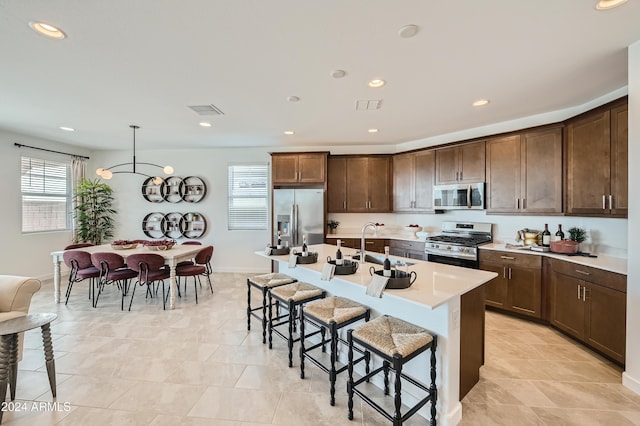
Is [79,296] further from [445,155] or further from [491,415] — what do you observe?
[445,155]

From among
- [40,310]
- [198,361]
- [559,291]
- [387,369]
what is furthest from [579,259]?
[40,310]

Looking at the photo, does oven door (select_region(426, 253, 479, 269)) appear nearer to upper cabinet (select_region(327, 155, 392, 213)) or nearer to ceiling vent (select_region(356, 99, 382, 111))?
upper cabinet (select_region(327, 155, 392, 213))

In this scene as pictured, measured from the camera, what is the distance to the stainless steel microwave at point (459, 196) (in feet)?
13.1

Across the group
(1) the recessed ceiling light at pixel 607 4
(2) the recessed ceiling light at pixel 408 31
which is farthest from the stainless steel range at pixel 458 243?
(2) the recessed ceiling light at pixel 408 31

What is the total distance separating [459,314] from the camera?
1.82m

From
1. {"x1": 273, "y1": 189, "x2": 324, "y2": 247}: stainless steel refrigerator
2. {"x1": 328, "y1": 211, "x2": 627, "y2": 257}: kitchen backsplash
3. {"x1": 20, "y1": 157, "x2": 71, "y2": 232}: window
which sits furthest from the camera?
{"x1": 273, "y1": 189, "x2": 324, "y2": 247}: stainless steel refrigerator

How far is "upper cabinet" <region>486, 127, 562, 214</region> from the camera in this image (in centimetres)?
333

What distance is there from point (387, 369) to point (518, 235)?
10.0 feet

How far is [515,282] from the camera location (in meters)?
3.41

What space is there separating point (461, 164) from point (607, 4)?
8.74 ft

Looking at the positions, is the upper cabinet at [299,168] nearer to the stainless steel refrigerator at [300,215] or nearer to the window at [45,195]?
the stainless steel refrigerator at [300,215]

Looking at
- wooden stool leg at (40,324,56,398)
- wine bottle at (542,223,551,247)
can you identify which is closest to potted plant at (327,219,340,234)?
wine bottle at (542,223,551,247)

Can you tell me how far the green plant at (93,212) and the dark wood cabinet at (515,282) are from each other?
23.7 ft

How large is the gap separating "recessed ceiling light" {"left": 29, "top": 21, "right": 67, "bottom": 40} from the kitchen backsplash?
4.44 meters
